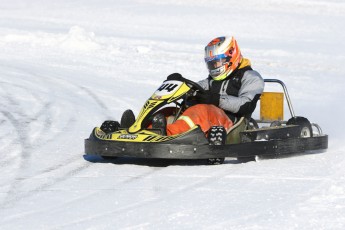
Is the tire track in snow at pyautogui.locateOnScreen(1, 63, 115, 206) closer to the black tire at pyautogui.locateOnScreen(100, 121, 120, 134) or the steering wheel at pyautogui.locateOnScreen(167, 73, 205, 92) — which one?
the black tire at pyautogui.locateOnScreen(100, 121, 120, 134)

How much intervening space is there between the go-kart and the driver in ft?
0.40

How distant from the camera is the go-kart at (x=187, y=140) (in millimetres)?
8008

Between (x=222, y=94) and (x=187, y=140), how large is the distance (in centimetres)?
128

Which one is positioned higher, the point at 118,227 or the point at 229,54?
the point at 229,54

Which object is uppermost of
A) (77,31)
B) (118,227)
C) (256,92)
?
(77,31)

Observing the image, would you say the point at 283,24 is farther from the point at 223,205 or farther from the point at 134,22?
the point at 223,205

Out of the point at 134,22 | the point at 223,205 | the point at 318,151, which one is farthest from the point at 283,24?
the point at 223,205

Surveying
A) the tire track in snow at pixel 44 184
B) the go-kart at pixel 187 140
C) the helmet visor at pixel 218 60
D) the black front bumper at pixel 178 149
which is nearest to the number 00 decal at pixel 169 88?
the go-kart at pixel 187 140

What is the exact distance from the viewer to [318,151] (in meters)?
9.52

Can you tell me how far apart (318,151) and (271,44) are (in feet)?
45.3

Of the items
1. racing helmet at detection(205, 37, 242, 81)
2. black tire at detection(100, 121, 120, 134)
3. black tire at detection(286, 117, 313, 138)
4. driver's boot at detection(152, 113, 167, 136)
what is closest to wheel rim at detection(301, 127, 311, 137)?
black tire at detection(286, 117, 313, 138)

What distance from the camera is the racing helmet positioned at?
9109 millimetres

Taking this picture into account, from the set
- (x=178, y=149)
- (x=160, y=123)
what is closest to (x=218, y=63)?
(x=160, y=123)

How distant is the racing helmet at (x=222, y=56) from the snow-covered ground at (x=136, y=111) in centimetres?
105
